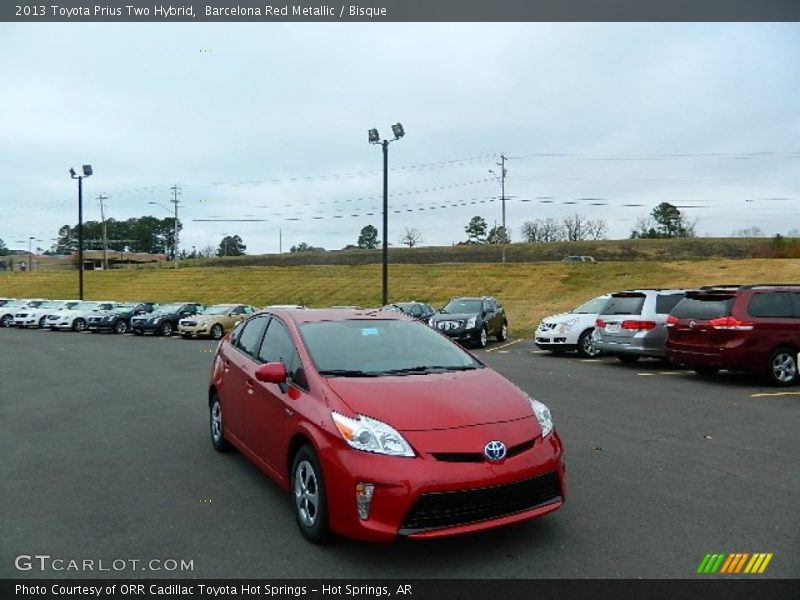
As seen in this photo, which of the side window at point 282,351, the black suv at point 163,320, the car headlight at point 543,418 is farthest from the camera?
the black suv at point 163,320

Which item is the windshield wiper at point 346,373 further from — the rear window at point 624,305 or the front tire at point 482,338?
the front tire at point 482,338

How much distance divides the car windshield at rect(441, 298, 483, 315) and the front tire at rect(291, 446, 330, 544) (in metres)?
15.9

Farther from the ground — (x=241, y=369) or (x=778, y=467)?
(x=241, y=369)

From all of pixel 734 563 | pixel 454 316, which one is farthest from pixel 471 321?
pixel 734 563

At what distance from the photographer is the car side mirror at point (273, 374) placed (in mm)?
4844

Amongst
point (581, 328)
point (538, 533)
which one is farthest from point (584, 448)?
point (581, 328)

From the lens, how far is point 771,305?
37.4 ft

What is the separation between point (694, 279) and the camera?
3550 centimetres

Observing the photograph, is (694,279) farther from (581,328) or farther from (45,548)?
(45,548)

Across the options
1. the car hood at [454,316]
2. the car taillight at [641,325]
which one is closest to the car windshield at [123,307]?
the car hood at [454,316]

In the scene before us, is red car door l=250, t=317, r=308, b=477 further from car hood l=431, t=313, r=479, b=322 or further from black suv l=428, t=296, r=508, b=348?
car hood l=431, t=313, r=479, b=322

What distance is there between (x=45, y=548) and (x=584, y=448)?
491 centimetres

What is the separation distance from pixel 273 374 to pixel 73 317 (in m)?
31.0

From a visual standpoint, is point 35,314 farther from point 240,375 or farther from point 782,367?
point 782,367
